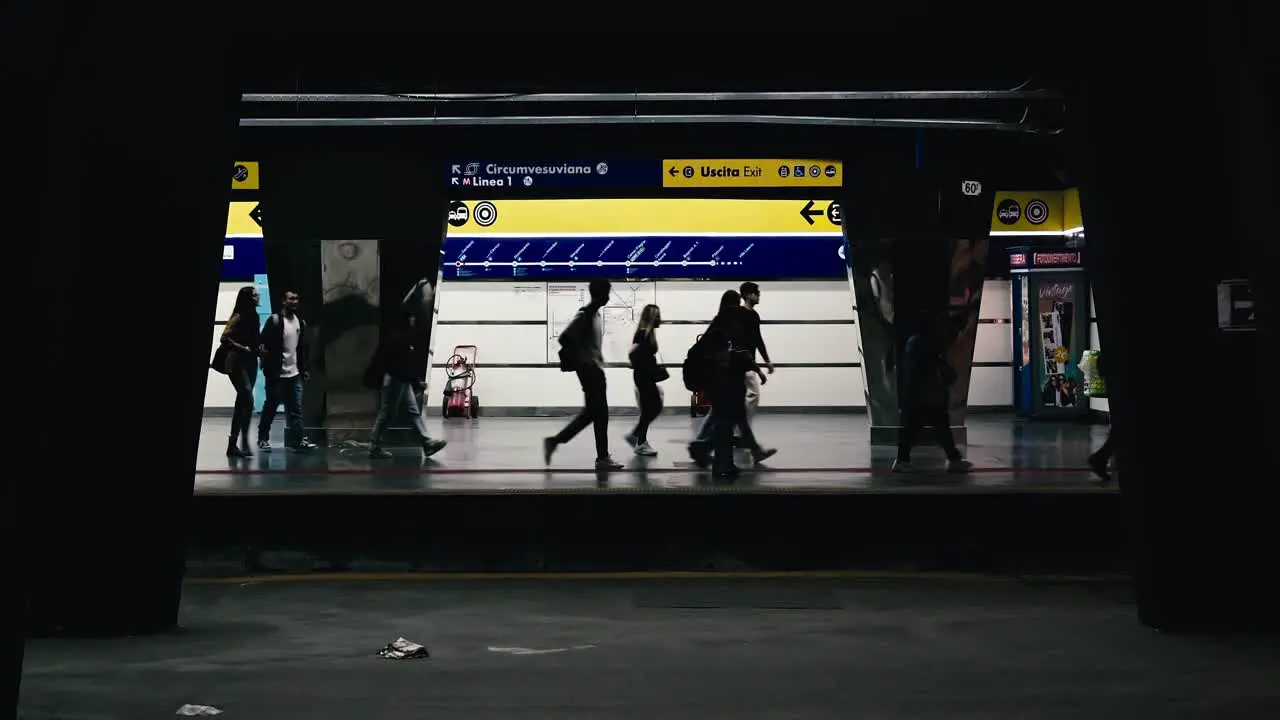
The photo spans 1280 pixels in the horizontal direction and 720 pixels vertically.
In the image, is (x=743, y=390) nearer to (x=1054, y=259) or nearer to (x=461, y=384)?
(x=1054, y=259)

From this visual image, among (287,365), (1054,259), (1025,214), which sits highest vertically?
(1025,214)

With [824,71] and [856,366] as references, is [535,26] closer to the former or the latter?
[824,71]

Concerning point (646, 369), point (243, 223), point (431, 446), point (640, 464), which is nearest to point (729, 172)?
point (646, 369)

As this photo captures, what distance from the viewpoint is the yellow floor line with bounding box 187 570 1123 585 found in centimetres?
905

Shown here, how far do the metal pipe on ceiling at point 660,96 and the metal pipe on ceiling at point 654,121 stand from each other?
536mm

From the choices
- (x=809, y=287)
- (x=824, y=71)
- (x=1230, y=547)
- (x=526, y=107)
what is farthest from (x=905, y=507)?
(x=809, y=287)

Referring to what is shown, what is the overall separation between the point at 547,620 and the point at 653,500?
208cm

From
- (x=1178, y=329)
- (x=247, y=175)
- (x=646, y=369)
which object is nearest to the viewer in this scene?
(x=1178, y=329)

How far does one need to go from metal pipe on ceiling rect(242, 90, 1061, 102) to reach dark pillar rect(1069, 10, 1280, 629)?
5.14m

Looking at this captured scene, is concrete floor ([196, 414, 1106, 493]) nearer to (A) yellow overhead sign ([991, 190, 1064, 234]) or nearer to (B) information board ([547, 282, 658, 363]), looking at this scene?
(B) information board ([547, 282, 658, 363])

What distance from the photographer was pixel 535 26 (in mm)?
8094

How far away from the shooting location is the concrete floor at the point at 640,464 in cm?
1113

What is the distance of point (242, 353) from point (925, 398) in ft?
20.7

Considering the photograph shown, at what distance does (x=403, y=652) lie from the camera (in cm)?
654
